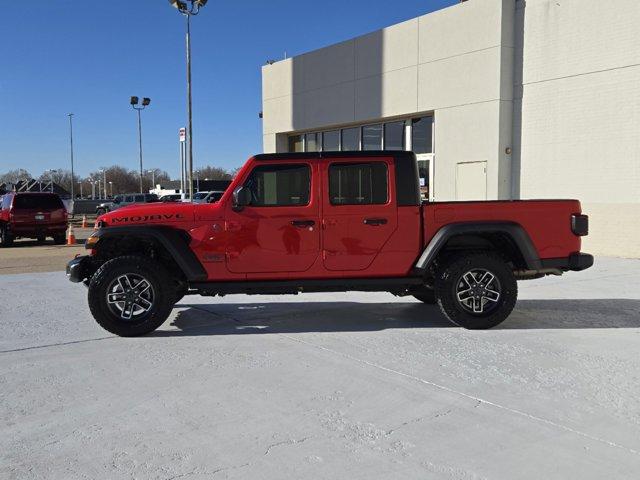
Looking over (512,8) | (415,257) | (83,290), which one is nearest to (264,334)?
(415,257)

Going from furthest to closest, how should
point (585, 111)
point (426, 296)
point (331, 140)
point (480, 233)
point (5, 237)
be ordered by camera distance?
point (331, 140) < point (5, 237) < point (585, 111) < point (426, 296) < point (480, 233)

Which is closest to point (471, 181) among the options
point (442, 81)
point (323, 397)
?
point (442, 81)

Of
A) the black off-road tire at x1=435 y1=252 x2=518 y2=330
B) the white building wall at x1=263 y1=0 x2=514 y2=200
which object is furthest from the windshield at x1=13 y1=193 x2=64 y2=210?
the black off-road tire at x1=435 y1=252 x2=518 y2=330

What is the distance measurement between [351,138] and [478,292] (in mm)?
13748

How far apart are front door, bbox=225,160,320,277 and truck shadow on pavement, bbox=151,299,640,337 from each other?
31.2 inches

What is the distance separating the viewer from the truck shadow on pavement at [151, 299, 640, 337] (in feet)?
21.2

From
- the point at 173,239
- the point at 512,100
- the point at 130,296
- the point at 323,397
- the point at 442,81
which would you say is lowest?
the point at 323,397

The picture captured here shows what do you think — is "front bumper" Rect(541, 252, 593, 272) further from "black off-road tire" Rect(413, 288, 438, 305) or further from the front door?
the front door

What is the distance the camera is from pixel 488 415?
3.89 meters

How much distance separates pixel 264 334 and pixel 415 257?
180 centimetres

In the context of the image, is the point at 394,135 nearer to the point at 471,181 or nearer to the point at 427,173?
the point at 427,173

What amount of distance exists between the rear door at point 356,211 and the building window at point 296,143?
51.4 ft

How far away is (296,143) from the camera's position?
22125 mm

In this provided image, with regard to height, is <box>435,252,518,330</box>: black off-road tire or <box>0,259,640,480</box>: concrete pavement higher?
<box>435,252,518,330</box>: black off-road tire
